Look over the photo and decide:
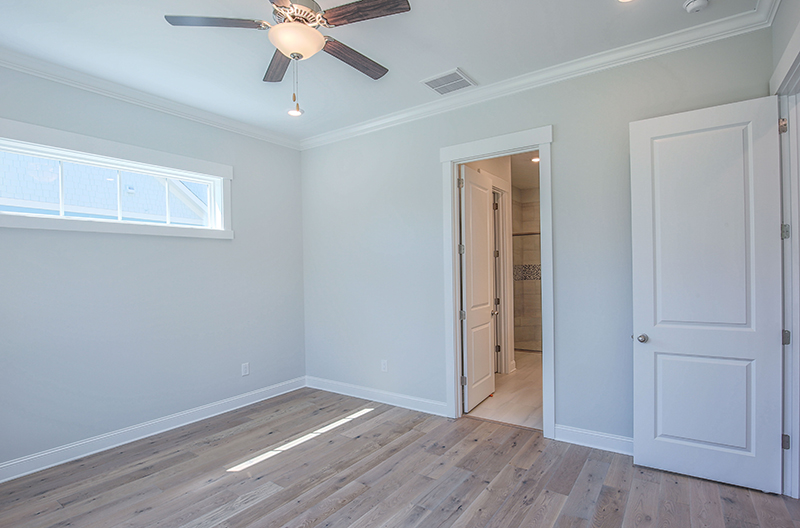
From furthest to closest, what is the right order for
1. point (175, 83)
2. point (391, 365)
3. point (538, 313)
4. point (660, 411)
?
1. point (538, 313)
2. point (391, 365)
3. point (175, 83)
4. point (660, 411)

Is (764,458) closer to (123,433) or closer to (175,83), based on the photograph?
(123,433)

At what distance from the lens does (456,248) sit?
12.2 feet

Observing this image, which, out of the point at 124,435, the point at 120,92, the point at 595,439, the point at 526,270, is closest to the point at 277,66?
the point at 120,92

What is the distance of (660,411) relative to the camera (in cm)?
262

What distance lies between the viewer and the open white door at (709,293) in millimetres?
2334

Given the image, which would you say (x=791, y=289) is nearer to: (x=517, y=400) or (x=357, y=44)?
(x=517, y=400)

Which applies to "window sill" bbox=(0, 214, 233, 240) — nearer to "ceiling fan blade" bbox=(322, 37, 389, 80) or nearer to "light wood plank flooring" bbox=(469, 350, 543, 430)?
"ceiling fan blade" bbox=(322, 37, 389, 80)

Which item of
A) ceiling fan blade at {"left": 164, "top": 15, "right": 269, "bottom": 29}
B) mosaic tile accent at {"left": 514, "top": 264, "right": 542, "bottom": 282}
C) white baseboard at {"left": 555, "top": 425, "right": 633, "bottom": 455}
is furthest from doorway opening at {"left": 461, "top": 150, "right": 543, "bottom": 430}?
ceiling fan blade at {"left": 164, "top": 15, "right": 269, "bottom": 29}

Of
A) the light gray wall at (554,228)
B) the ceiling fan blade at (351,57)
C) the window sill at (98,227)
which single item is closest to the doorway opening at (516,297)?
the light gray wall at (554,228)

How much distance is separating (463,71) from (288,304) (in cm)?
298

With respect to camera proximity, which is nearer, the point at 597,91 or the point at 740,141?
the point at 740,141

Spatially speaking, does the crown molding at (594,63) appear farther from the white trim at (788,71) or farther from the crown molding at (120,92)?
the crown molding at (120,92)

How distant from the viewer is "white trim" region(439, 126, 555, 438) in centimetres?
316

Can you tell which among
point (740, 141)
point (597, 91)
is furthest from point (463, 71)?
point (740, 141)
